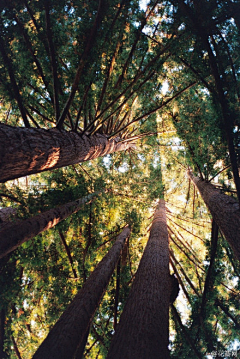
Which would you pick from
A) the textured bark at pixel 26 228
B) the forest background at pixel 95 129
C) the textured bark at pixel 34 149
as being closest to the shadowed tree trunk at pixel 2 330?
the forest background at pixel 95 129

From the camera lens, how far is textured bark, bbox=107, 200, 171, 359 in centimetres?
180

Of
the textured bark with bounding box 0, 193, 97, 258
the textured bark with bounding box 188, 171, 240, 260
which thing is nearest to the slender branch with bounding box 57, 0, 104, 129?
the textured bark with bounding box 0, 193, 97, 258

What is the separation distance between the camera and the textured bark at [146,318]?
1805 mm

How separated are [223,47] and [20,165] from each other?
12.7 ft

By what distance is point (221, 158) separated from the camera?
15.4 feet

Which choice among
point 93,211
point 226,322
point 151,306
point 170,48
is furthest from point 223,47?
point 226,322

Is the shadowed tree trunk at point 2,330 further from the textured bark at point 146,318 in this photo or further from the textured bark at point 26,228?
the textured bark at point 146,318

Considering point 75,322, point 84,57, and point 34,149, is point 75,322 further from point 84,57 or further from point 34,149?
point 84,57

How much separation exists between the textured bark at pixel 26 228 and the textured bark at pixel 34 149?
1495 mm

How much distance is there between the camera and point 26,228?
3.91 metres

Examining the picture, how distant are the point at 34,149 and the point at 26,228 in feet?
6.39

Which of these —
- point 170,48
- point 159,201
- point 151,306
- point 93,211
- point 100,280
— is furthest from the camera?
point 159,201

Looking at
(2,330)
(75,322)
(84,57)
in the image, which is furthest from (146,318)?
(84,57)

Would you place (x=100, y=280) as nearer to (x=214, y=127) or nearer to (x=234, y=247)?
(x=234, y=247)
